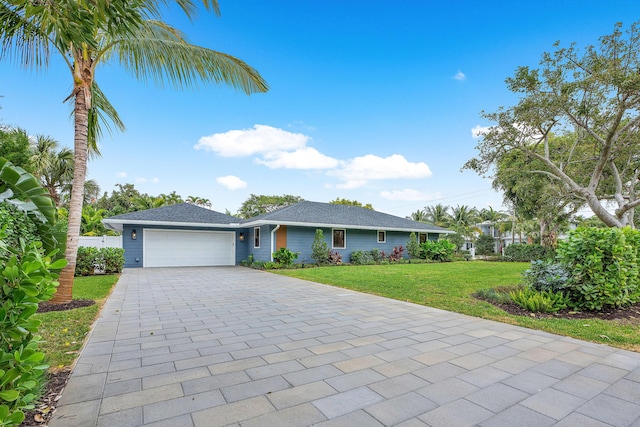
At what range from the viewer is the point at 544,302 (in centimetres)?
512

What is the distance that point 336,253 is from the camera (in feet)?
51.3

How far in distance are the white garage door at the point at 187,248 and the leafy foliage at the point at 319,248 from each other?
452 cm

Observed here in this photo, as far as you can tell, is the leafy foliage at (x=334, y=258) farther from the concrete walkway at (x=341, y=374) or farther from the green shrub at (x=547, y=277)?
the concrete walkway at (x=341, y=374)

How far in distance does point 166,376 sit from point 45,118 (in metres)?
13.0

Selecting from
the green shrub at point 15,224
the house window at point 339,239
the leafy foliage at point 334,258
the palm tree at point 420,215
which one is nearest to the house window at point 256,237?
the leafy foliage at point 334,258

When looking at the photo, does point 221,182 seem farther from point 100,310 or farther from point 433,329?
point 433,329

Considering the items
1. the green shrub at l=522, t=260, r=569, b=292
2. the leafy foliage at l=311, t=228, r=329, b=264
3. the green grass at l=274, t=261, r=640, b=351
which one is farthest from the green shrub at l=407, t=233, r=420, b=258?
the green shrub at l=522, t=260, r=569, b=292

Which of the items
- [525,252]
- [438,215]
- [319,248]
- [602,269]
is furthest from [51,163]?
[438,215]

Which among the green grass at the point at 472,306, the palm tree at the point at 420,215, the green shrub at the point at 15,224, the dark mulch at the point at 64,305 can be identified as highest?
the palm tree at the point at 420,215

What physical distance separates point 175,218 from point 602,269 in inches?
587

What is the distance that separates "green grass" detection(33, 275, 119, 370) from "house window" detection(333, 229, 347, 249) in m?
11.0

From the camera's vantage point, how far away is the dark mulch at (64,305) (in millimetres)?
5393

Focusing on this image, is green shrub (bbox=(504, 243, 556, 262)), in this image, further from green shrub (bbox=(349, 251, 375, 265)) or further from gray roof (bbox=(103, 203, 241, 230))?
gray roof (bbox=(103, 203, 241, 230))

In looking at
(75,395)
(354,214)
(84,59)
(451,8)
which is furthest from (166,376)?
(354,214)
